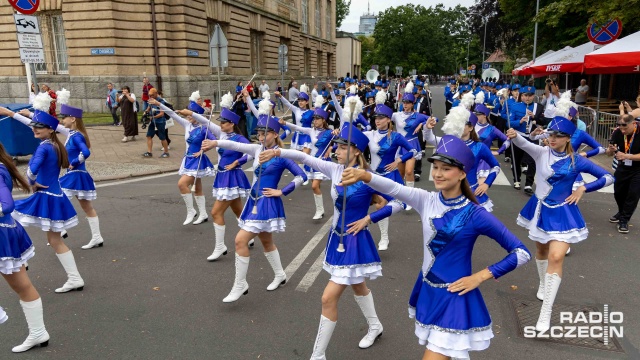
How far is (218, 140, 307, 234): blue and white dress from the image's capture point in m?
5.29

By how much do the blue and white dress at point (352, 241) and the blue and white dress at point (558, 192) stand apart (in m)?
2.06

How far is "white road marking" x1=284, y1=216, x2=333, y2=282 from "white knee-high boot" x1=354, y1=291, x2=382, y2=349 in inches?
70.3

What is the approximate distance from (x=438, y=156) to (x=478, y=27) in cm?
4530

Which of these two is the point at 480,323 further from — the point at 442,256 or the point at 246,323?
the point at 246,323

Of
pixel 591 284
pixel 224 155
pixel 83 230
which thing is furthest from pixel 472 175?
pixel 83 230

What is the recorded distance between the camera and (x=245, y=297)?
18.0 feet

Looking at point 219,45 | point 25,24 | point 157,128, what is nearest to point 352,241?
point 25,24

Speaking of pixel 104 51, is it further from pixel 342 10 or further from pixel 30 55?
pixel 342 10

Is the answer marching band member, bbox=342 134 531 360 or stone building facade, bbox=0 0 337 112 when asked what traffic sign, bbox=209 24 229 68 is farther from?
marching band member, bbox=342 134 531 360

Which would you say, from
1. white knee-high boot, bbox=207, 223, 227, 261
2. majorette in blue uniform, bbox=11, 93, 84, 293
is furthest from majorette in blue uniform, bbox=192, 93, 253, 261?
majorette in blue uniform, bbox=11, 93, 84, 293

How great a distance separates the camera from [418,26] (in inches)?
3455

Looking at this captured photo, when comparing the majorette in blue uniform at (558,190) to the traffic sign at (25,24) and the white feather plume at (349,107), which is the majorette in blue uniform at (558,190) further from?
the traffic sign at (25,24)

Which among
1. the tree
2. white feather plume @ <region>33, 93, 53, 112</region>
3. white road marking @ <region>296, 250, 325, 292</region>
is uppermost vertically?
the tree

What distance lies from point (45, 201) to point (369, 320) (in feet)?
13.4
